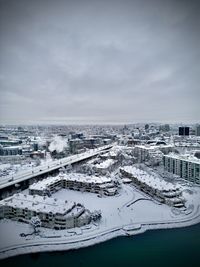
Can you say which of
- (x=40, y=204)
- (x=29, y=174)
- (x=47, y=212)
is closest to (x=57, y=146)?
(x=29, y=174)

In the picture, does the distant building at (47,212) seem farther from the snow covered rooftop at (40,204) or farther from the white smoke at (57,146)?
the white smoke at (57,146)

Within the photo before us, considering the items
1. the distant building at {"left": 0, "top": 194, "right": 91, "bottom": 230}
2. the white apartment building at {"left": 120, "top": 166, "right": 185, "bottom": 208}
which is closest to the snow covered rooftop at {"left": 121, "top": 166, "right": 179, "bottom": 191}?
the white apartment building at {"left": 120, "top": 166, "right": 185, "bottom": 208}

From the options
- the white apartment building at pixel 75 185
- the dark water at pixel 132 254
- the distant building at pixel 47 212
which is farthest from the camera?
the white apartment building at pixel 75 185

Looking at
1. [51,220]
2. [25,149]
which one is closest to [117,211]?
[51,220]

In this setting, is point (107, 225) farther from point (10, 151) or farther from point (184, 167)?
point (10, 151)

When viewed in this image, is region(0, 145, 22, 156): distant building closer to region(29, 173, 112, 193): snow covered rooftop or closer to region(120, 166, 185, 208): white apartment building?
region(29, 173, 112, 193): snow covered rooftop

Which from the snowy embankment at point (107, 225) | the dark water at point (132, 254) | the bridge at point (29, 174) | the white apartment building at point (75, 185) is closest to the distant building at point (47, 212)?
the snowy embankment at point (107, 225)

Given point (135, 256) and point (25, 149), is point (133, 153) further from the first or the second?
point (135, 256)
